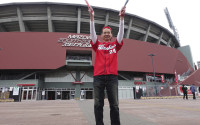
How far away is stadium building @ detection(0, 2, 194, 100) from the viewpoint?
24672 millimetres

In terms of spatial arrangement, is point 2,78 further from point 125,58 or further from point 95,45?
point 95,45

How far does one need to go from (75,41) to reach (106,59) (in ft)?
82.4

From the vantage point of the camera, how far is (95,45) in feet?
7.84

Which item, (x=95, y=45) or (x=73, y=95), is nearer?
(x=95, y=45)

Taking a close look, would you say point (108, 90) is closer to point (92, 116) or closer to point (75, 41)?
point (92, 116)

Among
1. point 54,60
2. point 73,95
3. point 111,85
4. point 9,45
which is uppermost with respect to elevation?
point 9,45

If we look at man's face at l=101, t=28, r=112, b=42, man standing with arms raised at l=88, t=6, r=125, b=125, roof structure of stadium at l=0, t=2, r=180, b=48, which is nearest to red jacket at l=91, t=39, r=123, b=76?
man standing with arms raised at l=88, t=6, r=125, b=125

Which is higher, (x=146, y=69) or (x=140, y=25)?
(x=140, y=25)

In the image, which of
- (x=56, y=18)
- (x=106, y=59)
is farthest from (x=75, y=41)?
(x=106, y=59)

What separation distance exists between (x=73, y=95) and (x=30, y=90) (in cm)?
815

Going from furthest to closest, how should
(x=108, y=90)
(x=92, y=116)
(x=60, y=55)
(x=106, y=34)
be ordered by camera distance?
(x=60, y=55) → (x=92, y=116) → (x=106, y=34) → (x=108, y=90)

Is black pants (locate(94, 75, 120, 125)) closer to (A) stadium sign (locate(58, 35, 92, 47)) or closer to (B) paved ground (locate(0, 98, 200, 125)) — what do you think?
(B) paved ground (locate(0, 98, 200, 125))

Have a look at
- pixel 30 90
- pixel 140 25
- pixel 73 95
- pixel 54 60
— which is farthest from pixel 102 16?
pixel 30 90

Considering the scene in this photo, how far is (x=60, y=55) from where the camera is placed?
2531 cm
